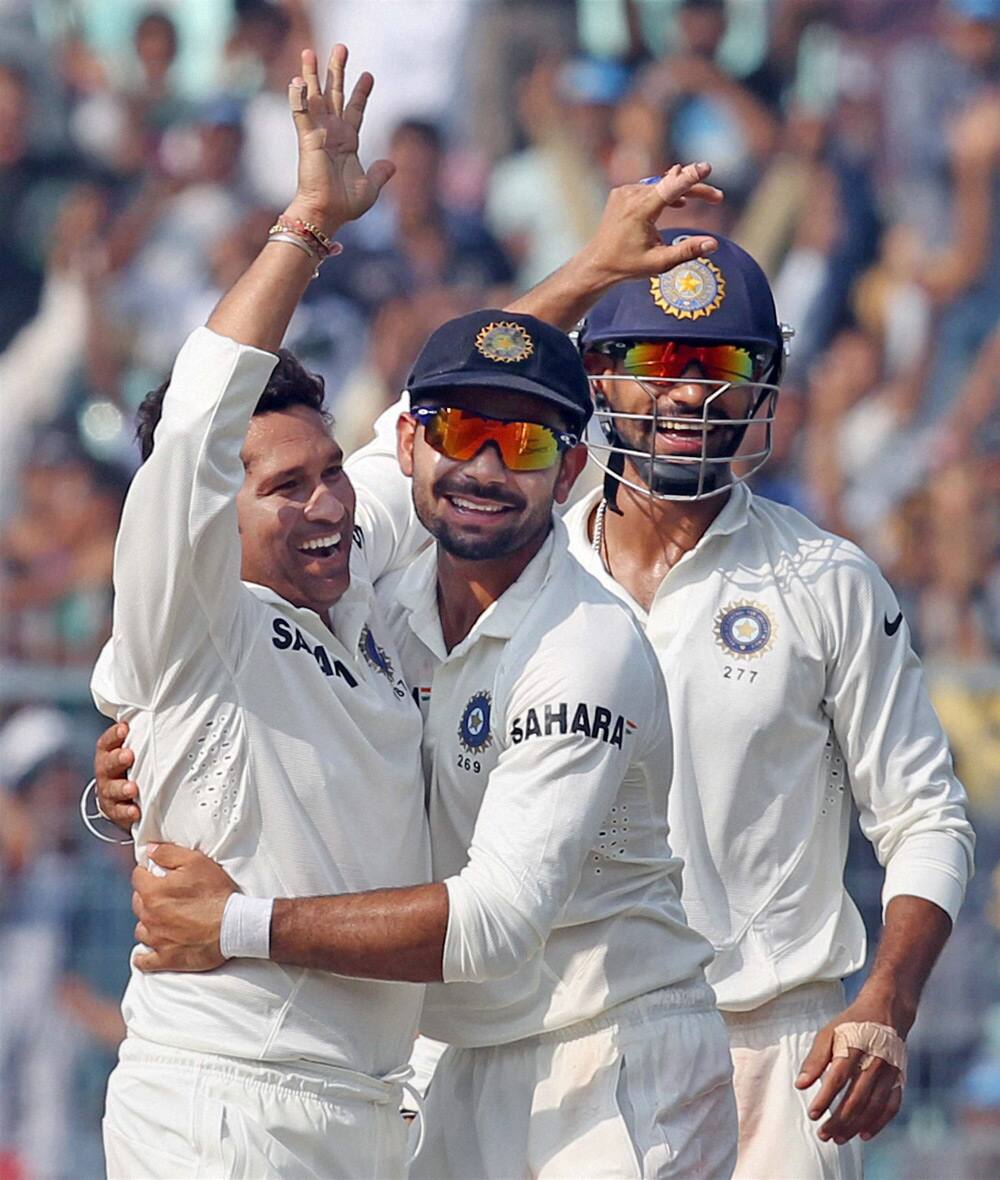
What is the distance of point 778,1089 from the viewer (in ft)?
13.7

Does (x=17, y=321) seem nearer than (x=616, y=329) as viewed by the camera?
No

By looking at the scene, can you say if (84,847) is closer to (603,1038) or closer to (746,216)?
(746,216)

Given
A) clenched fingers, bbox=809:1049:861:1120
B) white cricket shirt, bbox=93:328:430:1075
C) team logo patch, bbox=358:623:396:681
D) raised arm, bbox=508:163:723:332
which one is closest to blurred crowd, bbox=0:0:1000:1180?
raised arm, bbox=508:163:723:332

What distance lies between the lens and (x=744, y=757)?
416cm

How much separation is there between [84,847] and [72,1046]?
693mm

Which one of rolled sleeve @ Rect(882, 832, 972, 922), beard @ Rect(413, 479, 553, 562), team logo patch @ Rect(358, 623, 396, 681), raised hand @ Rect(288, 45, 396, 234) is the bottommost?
rolled sleeve @ Rect(882, 832, 972, 922)

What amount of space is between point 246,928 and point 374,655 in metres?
0.52

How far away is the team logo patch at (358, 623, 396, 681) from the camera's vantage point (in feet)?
11.6

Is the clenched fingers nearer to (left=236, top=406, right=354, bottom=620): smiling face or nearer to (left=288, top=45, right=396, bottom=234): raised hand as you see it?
(left=236, top=406, right=354, bottom=620): smiling face

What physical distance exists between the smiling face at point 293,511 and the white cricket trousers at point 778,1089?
1295mm

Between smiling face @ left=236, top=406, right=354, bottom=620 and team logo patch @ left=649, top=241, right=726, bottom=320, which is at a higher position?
team logo patch @ left=649, top=241, right=726, bottom=320

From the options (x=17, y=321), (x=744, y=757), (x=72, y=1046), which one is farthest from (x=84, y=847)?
(x=744, y=757)

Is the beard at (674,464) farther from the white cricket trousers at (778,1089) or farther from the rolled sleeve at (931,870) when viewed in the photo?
the white cricket trousers at (778,1089)

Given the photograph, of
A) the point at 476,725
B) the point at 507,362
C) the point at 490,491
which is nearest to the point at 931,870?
the point at 476,725
